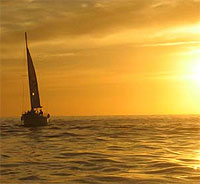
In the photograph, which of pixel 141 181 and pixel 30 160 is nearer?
pixel 141 181

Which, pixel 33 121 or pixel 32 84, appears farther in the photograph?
pixel 32 84

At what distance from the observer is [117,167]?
21.7 m

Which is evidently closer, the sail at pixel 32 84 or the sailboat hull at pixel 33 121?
the sailboat hull at pixel 33 121

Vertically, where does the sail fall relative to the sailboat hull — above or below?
above

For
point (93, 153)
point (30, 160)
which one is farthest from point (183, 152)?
point (30, 160)

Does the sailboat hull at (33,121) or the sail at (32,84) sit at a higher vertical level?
the sail at (32,84)

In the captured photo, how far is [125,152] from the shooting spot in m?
29.4

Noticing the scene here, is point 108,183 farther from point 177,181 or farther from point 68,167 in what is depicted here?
point 68,167

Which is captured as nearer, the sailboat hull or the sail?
the sailboat hull

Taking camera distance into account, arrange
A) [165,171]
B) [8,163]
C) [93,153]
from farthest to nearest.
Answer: [93,153] → [8,163] → [165,171]

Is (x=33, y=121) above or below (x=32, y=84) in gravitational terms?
below

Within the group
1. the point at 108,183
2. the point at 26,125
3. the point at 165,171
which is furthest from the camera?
the point at 26,125

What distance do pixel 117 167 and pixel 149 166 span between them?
5.87 feet

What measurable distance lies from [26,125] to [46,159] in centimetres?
4988
